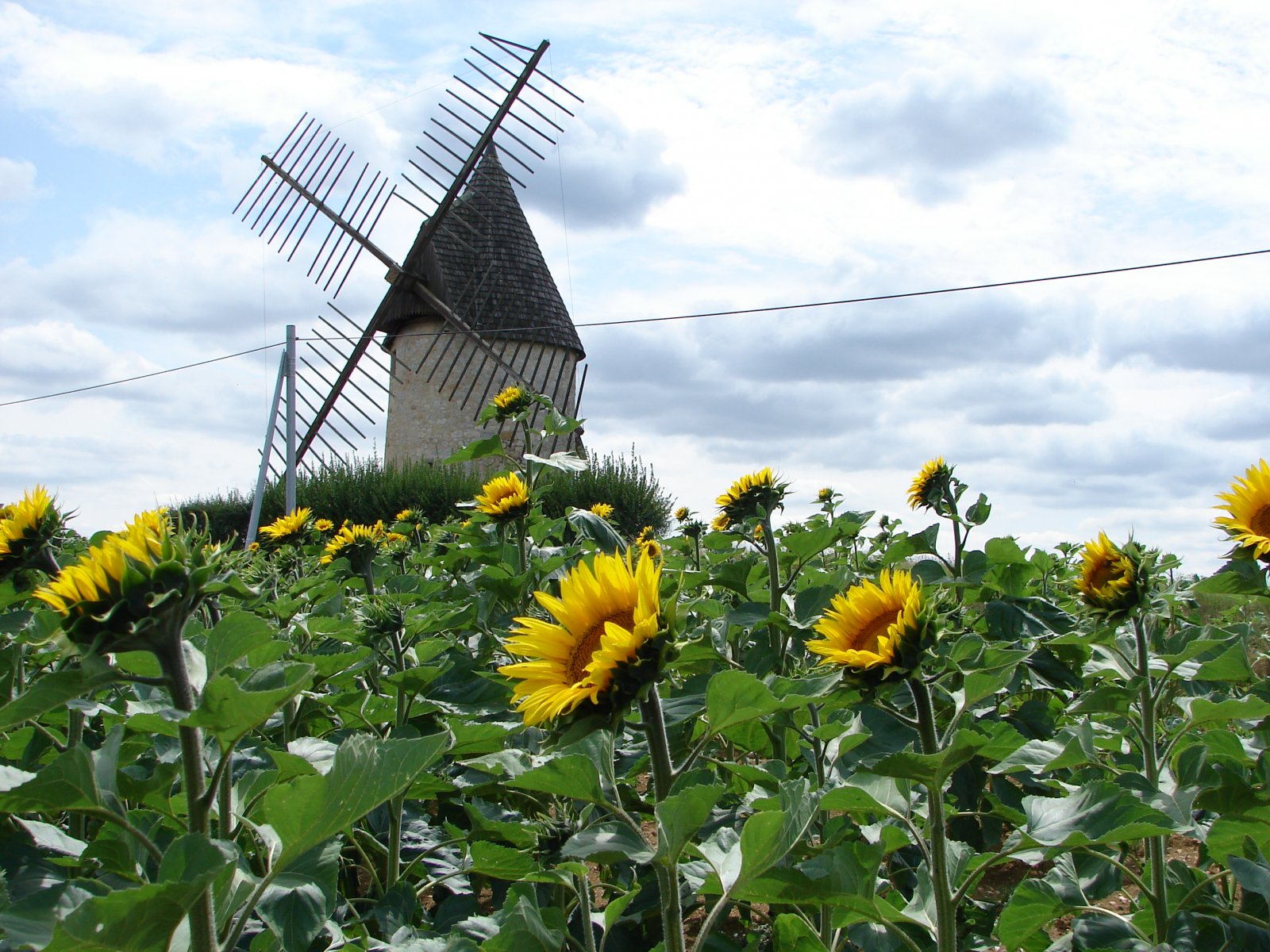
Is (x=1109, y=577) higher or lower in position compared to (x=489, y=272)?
lower

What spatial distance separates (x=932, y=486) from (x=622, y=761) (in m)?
1.58

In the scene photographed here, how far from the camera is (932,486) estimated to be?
3453mm

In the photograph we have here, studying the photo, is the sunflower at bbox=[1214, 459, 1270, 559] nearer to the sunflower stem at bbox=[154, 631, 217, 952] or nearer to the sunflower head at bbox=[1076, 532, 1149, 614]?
the sunflower head at bbox=[1076, 532, 1149, 614]

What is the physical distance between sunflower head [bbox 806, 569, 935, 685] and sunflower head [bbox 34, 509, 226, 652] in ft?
3.12

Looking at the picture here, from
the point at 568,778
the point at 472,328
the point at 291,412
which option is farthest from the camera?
the point at 472,328

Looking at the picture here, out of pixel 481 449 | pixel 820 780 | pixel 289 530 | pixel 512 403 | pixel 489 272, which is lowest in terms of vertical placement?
pixel 820 780

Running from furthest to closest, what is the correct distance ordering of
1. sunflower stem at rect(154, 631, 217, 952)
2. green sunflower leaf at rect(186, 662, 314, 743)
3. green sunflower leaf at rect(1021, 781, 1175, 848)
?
green sunflower leaf at rect(1021, 781, 1175, 848) < sunflower stem at rect(154, 631, 217, 952) < green sunflower leaf at rect(186, 662, 314, 743)

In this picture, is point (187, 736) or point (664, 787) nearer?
point (187, 736)

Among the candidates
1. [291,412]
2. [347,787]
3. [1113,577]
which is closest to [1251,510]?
[1113,577]

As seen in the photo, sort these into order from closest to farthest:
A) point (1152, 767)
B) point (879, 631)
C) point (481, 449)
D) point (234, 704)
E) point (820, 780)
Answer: point (234, 704)
point (879, 631)
point (1152, 767)
point (820, 780)
point (481, 449)

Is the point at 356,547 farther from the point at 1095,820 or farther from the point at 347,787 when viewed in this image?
the point at 1095,820

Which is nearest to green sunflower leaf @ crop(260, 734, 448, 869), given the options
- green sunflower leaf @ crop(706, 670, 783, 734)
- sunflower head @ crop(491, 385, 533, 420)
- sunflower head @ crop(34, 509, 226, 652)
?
sunflower head @ crop(34, 509, 226, 652)

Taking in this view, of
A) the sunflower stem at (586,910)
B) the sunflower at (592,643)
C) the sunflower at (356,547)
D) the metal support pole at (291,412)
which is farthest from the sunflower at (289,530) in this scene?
the metal support pole at (291,412)

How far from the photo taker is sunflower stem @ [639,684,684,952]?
1.37 metres
